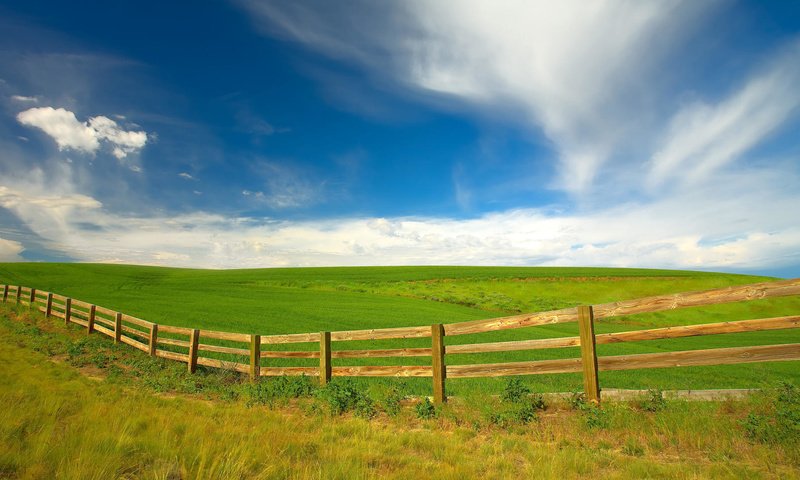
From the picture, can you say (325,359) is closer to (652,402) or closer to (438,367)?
(438,367)

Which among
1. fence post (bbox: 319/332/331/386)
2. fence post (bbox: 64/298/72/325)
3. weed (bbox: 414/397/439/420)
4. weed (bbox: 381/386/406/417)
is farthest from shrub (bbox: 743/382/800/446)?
fence post (bbox: 64/298/72/325)

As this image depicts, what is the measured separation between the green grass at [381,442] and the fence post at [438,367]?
47cm

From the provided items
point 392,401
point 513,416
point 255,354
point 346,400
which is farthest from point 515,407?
point 255,354

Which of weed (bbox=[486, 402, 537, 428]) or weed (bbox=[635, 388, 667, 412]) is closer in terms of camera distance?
weed (bbox=[635, 388, 667, 412])

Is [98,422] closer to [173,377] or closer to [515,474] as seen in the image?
[515,474]

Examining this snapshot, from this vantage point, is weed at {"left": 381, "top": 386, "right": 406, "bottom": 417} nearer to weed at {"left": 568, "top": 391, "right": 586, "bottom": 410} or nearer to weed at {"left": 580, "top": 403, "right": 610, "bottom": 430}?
weed at {"left": 568, "top": 391, "right": 586, "bottom": 410}

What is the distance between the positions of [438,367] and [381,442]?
2.67 metres

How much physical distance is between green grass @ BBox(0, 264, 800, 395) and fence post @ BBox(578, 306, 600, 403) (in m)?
1.76

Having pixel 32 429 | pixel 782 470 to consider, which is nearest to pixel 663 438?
pixel 782 470

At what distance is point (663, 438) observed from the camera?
5.50 meters

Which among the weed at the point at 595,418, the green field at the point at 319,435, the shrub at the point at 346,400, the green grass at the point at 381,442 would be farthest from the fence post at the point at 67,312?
the weed at the point at 595,418

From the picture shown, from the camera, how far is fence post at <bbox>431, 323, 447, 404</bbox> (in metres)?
8.09

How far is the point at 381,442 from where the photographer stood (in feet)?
18.9

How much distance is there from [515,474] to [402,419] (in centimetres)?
303
